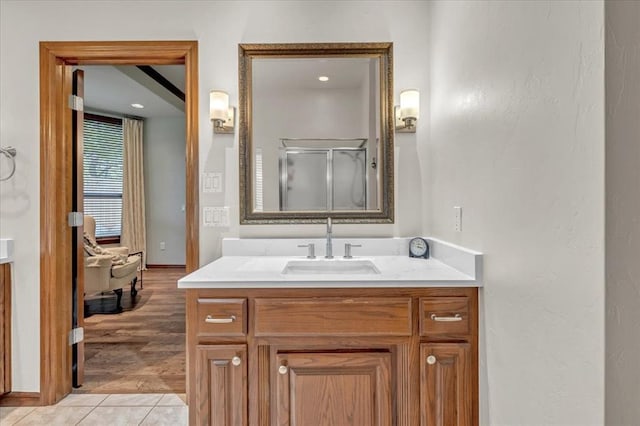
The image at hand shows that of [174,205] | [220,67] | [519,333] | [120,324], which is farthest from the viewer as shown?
[174,205]

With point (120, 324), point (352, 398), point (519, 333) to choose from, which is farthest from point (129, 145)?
point (519, 333)

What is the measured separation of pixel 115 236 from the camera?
570 cm

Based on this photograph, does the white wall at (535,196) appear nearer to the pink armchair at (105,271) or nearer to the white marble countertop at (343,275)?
the white marble countertop at (343,275)

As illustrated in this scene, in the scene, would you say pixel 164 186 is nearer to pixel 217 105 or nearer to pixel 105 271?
pixel 105 271

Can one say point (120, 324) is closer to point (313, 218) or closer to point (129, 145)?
point (313, 218)

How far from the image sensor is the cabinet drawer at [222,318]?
1.41 m

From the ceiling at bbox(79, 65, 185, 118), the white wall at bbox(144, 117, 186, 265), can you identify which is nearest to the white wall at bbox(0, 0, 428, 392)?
the ceiling at bbox(79, 65, 185, 118)

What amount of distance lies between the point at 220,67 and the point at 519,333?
1.94 metres

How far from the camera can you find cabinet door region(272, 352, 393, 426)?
4.59 ft

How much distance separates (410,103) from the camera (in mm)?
1958

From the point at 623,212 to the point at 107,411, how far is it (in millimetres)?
2502

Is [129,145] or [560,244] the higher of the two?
[129,145]

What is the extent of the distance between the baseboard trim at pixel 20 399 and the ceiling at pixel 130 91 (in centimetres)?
282

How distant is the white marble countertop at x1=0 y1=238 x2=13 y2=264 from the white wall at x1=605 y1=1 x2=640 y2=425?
8.87 feet
